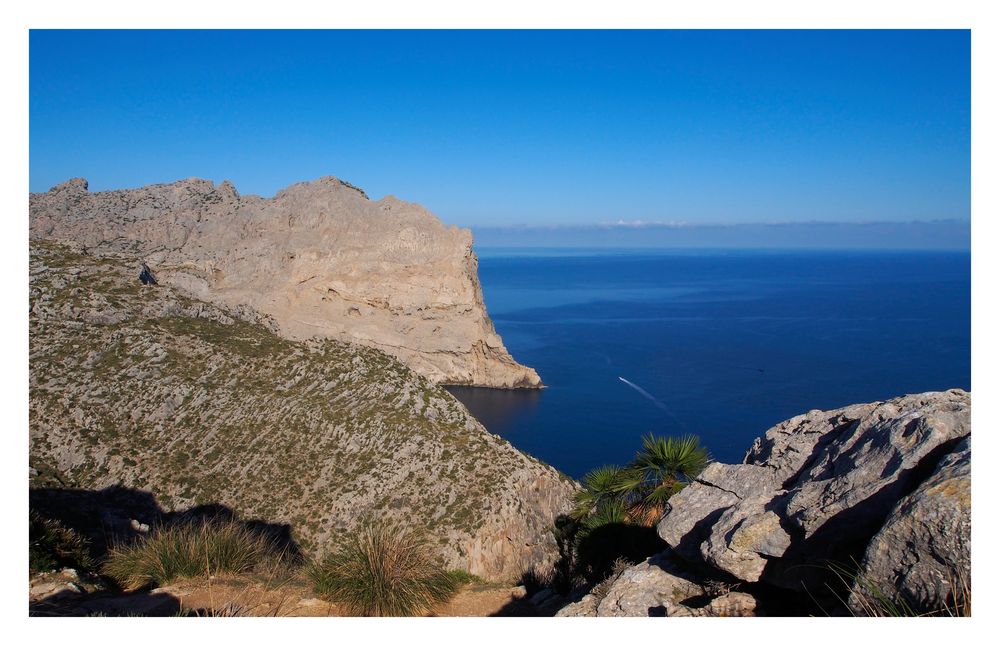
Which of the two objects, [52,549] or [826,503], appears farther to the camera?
[52,549]

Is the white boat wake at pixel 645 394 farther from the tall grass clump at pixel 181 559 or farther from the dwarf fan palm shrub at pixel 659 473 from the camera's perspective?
the tall grass clump at pixel 181 559

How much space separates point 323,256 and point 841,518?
5782 centimetres

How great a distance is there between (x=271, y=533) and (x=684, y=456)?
45.9ft

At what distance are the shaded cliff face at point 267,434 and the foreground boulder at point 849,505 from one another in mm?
12025

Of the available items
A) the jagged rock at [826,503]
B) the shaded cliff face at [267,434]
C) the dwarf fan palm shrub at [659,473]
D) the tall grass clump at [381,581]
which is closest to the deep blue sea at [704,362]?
the shaded cliff face at [267,434]

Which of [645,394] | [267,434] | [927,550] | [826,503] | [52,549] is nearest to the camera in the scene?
[927,550]

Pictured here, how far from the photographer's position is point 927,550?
388 cm

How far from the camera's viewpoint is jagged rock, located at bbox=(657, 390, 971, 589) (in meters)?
4.86

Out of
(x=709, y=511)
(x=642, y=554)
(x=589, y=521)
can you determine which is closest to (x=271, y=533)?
(x=589, y=521)

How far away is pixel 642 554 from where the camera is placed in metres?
8.87

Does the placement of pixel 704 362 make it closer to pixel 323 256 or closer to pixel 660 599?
pixel 323 256

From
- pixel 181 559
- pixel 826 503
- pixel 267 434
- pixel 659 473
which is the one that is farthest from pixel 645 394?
pixel 826 503

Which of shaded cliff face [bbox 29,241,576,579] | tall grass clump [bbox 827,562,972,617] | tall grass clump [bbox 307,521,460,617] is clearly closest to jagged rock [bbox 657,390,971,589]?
tall grass clump [bbox 827,562,972,617]

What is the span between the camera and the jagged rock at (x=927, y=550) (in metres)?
3.74
